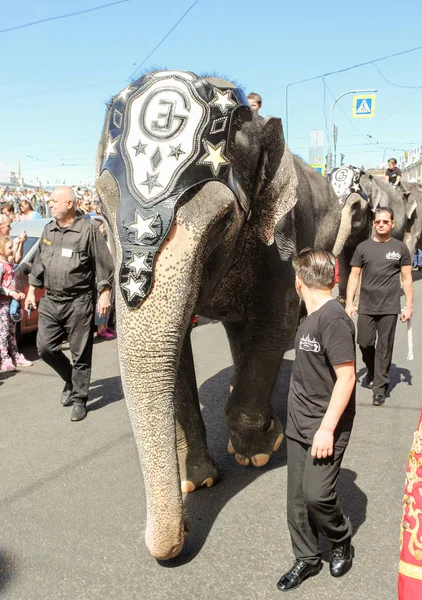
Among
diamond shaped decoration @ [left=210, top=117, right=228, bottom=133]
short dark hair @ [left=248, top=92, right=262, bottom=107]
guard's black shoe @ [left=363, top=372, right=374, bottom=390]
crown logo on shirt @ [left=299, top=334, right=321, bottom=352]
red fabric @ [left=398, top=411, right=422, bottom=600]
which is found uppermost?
short dark hair @ [left=248, top=92, right=262, bottom=107]

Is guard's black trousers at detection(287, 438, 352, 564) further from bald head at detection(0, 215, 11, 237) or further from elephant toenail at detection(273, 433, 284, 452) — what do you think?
bald head at detection(0, 215, 11, 237)

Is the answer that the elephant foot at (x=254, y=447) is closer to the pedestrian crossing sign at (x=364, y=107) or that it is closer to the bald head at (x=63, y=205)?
the bald head at (x=63, y=205)

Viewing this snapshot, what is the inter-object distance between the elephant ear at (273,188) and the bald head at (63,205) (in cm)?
238

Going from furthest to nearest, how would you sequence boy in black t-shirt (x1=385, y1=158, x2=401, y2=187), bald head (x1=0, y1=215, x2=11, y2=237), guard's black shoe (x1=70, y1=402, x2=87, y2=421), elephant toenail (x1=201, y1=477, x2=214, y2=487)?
1. boy in black t-shirt (x1=385, y1=158, x2=401, y2=187)
2. bald head (x1=0, y1=215, x2=11, y2=237)
3. guard's black shoe (x1=70, y1=402, x2=87, y2=421)
4. elephant toenail (x1=201, y1=477, x2=214, y2=487)

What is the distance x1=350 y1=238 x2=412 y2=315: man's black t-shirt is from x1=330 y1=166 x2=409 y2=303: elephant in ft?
9.95

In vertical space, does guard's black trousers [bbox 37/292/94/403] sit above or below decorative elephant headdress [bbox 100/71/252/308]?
below

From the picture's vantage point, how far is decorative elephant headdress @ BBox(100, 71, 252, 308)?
99.7 inches

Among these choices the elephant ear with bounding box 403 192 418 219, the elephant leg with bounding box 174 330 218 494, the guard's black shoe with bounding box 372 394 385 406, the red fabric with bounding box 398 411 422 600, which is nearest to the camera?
the red fabric with bounding box 398 411 422 600

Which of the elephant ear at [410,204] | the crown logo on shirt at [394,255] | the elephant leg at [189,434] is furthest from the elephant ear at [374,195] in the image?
the elephant leg at [189,434]

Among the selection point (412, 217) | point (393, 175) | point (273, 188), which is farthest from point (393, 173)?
point (273, 188)

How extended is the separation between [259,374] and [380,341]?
210 centimetres

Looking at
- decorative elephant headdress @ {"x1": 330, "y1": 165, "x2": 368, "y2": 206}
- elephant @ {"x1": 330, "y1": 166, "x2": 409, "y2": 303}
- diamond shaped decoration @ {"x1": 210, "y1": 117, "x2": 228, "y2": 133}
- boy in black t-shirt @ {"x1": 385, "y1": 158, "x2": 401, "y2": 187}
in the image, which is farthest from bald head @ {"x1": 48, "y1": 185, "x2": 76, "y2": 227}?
boy in black t-shirt @ {"x1": 385, "y1": 158, "x2": 401, "y2": 187}

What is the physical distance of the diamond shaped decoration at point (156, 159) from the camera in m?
2.66

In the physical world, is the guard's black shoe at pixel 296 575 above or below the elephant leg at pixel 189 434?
below
